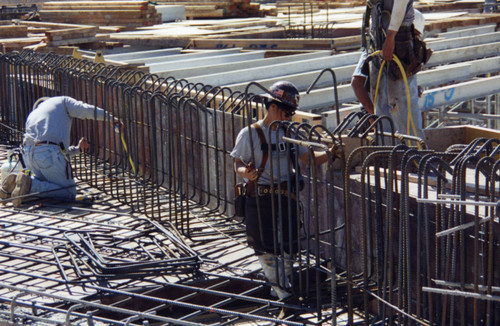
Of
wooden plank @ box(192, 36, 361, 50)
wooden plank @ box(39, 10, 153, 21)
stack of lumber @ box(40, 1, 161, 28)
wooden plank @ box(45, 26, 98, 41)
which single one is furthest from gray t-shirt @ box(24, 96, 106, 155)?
wooden plank @ box(39, 10, 153, 21)

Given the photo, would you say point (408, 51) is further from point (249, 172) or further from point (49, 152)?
point (49, 152)

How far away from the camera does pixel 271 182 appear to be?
736 centimetres

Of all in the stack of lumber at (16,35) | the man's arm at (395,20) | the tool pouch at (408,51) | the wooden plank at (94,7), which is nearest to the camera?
the man's arm at (395,20)

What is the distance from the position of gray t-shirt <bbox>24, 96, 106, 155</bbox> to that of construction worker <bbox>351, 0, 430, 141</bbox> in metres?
3.51

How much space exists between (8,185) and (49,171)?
560mm

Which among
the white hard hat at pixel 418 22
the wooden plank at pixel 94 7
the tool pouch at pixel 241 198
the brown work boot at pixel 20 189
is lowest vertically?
the brown work boot at pixel 20 189

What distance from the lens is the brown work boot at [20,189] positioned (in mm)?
10898

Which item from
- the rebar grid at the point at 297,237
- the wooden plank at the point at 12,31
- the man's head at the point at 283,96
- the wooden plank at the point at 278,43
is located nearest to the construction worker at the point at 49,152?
the rebar grid at the point at 297,237

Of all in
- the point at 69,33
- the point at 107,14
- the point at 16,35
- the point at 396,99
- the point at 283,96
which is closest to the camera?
the point at 283,96

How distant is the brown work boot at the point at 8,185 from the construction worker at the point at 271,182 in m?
4.50

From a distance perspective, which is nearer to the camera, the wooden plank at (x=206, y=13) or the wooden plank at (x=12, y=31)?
the wooden plank at (x=12, y=31)

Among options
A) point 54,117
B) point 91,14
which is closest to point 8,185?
point 54,117

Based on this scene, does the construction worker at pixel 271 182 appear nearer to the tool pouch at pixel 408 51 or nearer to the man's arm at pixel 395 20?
the man's arm at pixel 395 20

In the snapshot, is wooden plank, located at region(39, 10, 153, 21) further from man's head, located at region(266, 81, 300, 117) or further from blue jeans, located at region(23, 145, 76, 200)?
man's head, located at region(266, 81, 300, 117)
